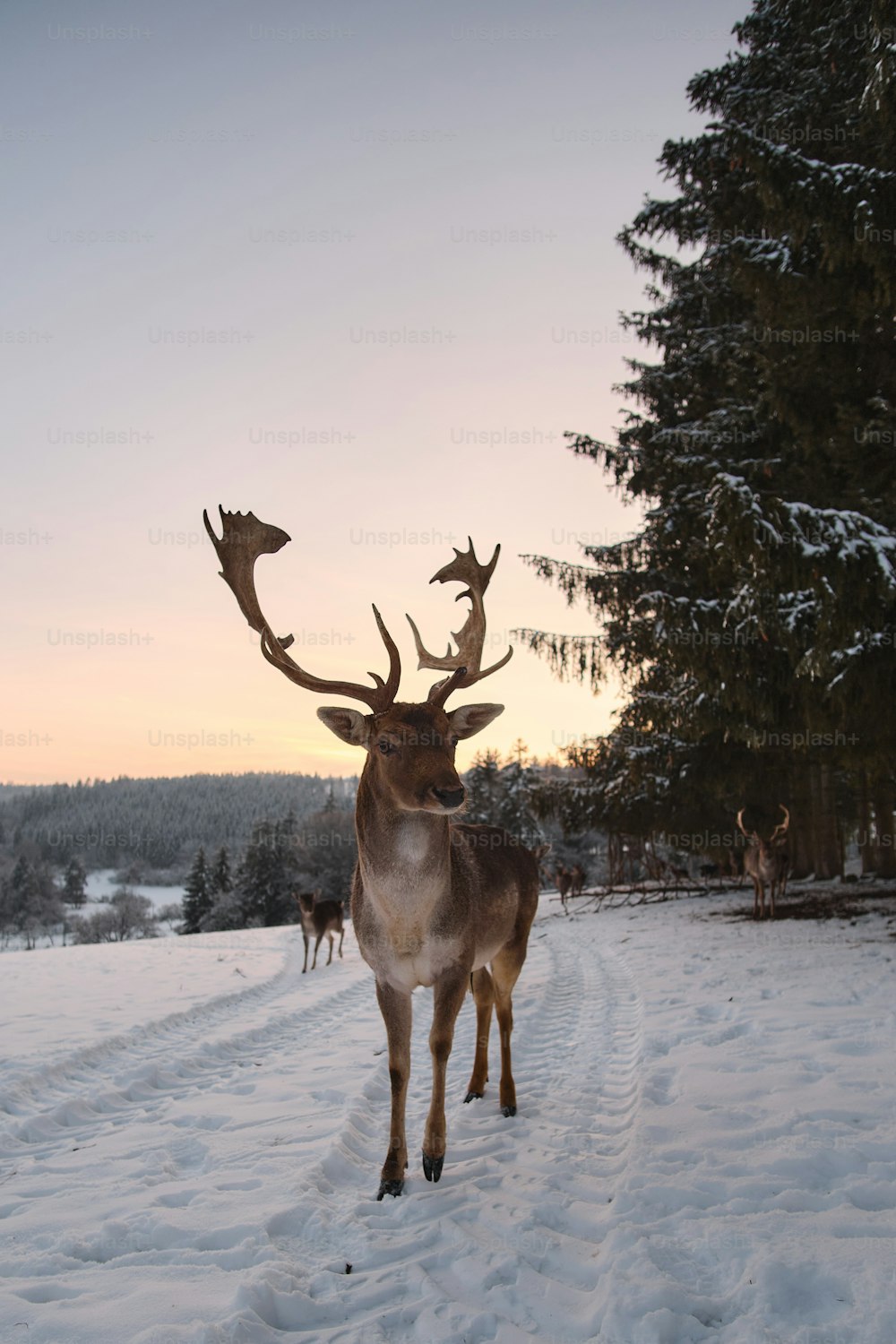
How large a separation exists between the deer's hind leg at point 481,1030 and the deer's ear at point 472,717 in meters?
2.01

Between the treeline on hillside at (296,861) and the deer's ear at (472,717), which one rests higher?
the deer's ear at (472,717)

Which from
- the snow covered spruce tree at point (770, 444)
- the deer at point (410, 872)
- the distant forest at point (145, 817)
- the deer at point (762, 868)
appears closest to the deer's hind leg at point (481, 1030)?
the deer at point (410, 872)

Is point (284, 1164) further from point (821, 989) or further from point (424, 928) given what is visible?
point (821, 989)

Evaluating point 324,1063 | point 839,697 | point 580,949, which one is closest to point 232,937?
point 580,949

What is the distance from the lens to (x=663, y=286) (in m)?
18.4

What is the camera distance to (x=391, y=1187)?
3844 millimetres

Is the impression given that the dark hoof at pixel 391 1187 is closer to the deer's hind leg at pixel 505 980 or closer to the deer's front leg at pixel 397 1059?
the deer's front leg at pixel 397 1059

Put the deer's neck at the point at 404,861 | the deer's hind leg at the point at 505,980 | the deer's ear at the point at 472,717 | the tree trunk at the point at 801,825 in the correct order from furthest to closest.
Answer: the tree trunk at the point at 801,825 < the deer's hind leg at the point at 505,980 < the deer's ear at the point at 472,717 < the deer's neck at the point at 404,861

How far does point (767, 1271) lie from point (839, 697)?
23.8 ft

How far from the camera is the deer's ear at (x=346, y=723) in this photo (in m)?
4.59

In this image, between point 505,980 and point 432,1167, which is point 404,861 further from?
point 505,980

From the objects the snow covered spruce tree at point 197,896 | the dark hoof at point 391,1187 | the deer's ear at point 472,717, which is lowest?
the snow covered spruce tree at point 197,896

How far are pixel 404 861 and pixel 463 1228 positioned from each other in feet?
5.59

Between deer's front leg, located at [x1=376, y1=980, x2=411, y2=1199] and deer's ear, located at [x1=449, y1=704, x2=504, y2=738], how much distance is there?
5.21ft
